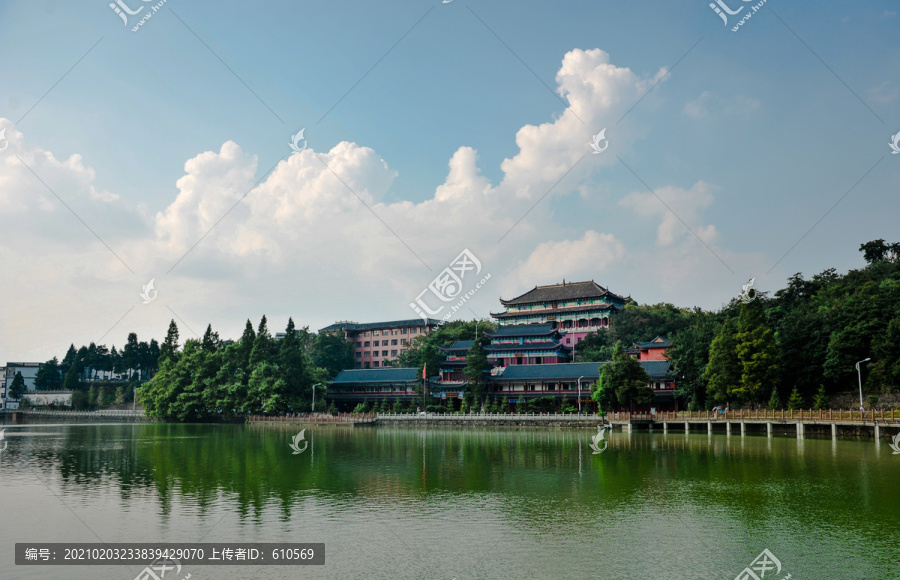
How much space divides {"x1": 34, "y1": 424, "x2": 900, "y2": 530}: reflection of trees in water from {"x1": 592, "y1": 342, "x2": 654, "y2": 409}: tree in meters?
14.0

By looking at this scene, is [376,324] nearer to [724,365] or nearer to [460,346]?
[460,346]

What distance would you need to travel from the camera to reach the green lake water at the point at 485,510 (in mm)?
15211

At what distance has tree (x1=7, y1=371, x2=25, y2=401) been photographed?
119 meters

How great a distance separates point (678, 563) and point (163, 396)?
75840 mm

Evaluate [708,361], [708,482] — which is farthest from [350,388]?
[708,482]

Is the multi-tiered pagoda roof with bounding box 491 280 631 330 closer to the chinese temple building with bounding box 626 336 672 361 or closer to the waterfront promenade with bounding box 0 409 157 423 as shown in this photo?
the chinese temple building with bounding box 626 336 672 361

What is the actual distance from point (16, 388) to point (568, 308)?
99.1 metres

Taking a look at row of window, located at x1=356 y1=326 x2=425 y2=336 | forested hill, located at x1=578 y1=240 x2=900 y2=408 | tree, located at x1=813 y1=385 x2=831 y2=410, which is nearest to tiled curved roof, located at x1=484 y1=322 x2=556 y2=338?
forested hill, located at x1=578 y1=240 x2=900 y2=408

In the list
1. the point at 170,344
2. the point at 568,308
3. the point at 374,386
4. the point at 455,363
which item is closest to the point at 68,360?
the point at 170,344

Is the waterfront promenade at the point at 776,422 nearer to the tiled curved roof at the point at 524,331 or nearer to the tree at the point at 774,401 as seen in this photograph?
the tree at the point at 774,401

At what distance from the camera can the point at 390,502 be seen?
72.9 ft

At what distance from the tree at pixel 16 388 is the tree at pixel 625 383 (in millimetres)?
108593

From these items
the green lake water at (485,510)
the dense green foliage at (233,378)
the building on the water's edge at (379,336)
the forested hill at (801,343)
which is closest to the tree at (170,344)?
the dense green foliage at (233,378)

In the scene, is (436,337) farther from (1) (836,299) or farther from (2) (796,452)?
(2) (796,452)
